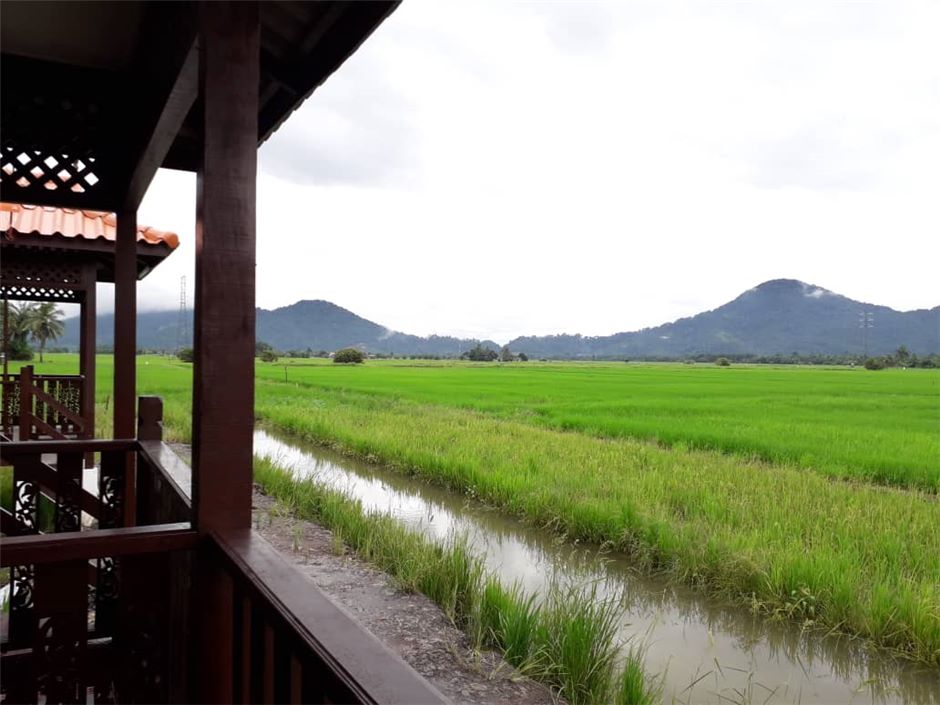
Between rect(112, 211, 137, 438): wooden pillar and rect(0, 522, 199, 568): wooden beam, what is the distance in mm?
2272

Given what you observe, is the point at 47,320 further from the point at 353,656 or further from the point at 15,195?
the point at 353,656

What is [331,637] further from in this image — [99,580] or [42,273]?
[42,273]

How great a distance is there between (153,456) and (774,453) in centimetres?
997

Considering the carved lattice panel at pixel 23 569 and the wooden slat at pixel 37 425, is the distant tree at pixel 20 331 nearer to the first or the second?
the wooden slat at pixel 37 425

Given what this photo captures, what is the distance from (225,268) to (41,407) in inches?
303

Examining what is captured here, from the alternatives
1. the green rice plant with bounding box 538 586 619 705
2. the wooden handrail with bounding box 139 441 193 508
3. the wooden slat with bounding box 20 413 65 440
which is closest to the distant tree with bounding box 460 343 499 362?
the wooden slat with bounding box 20 413 65 440

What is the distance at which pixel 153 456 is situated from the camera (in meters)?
2.33

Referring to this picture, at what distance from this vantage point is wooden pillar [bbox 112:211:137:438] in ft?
11.2

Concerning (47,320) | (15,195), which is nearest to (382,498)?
(15,195)

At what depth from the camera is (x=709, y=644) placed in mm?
4379

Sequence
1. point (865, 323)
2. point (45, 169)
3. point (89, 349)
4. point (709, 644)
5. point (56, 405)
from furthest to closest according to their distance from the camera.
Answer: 1. point (865, 323)
2. point (89, 349)
3. point (56, 405)
4. point (709, 644)
5. point (45, 169)

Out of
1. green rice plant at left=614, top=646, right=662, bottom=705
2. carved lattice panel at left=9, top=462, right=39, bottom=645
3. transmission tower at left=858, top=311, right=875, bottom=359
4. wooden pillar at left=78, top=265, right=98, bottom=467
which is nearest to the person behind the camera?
carved lattice panel at left=9, top=462, right=39, bottom=645

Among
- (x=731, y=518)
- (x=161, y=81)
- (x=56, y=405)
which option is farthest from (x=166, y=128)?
(x=731, y=518)

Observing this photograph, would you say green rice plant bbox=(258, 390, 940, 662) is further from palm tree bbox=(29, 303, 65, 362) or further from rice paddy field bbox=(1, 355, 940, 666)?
palm tree bbox=(29, 303, 65, 362)
